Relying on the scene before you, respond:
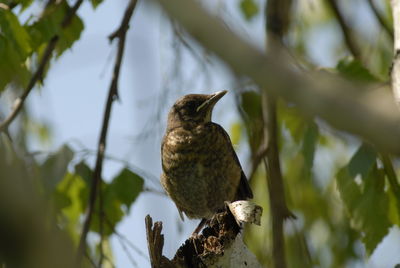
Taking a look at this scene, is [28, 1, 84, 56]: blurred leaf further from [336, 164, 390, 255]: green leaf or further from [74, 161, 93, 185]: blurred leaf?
[336, 164, 390, 255]: green leaf

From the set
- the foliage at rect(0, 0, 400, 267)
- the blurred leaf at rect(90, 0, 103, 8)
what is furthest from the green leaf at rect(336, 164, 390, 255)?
the blurred leaf at rect(90, 0, 103, 8)

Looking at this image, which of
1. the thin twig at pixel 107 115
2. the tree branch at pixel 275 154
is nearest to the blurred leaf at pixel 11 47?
the thin twig at pixel 107 115

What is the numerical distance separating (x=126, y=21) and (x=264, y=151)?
1.28 meters

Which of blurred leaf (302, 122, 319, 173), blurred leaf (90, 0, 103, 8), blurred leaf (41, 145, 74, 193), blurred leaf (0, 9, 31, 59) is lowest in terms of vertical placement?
blurred leaf (302, 122, 319, 173)

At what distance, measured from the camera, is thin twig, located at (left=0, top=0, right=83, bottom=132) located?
3898 millimetres

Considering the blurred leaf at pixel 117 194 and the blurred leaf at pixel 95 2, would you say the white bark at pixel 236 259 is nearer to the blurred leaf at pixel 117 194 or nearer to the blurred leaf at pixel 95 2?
the blurred leaf at pixel 117 194

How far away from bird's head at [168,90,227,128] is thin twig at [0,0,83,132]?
4.62 ft

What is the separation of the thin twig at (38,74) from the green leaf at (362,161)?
1812mm

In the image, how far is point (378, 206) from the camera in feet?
13.5

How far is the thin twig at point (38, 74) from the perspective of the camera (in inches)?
153

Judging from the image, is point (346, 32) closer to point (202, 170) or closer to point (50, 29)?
point (202, 170)

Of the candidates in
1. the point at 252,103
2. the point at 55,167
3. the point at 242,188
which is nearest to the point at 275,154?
the point at 252,103

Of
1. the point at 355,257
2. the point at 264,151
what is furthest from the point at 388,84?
the point at 355,257

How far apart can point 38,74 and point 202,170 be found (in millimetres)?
1521
